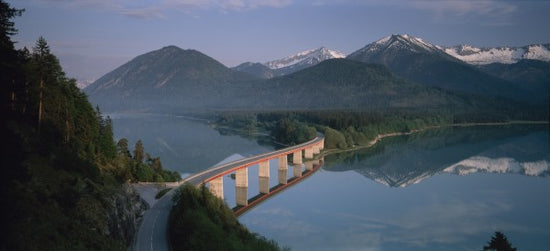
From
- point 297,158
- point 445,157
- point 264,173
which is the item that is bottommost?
point 445,157

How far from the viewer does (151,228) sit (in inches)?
1336

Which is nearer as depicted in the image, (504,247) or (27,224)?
(27,224)

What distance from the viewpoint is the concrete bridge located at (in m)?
56.1

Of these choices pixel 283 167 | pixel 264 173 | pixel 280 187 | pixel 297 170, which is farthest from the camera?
pixel 297 170

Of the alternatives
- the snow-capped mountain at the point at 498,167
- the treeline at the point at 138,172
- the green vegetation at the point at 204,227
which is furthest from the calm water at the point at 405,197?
the treeline at the point at 138,172

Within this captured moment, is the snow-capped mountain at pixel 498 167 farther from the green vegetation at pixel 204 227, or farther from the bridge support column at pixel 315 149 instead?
the green vegetation at pixel 204 227

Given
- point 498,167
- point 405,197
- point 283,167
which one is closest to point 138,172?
point 283,167

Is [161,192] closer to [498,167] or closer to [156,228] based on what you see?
[156,228]

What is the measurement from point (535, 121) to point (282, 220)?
183 m

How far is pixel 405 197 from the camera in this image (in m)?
64.5

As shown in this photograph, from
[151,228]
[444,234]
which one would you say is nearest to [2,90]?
[151,228]

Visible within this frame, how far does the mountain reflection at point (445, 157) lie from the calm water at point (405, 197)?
22 cm

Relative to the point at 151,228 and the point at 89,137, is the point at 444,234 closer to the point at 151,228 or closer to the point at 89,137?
the point at 151,228

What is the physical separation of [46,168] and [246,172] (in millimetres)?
38978
